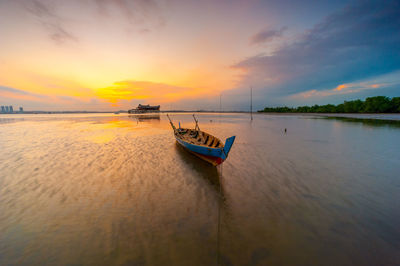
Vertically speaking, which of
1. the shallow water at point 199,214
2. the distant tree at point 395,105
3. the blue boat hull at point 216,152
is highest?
the distant tree at point 395,105

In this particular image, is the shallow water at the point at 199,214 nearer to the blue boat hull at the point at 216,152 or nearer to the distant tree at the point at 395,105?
the blue boat hull at the point at 216,152

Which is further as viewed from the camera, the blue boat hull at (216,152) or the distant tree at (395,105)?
the distant tree at (395,105)

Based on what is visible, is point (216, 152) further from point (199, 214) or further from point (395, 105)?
point (395, 105)

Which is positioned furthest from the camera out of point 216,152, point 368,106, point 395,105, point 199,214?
point 368,106

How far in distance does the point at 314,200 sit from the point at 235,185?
3.53m

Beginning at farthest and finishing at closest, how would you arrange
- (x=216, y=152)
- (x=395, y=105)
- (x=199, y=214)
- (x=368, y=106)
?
(x=368, y=106), (x=395, y=105), (x=216, y=152), (x=199, y=214)

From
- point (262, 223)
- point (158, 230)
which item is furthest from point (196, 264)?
point (262, 223)

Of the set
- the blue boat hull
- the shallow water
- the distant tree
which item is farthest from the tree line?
the blue boat hull

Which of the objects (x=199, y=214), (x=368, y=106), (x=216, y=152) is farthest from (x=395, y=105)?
(x=199, y=214)

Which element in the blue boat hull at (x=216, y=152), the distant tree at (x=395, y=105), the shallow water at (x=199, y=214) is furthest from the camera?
the distant tree at (x=395, y=105)

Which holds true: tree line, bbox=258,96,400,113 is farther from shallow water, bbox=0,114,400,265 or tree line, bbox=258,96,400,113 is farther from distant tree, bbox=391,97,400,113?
shallow water, bbox=0,114,400,265

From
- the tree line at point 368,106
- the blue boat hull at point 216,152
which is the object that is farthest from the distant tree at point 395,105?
the blue boat hull at point 216,152

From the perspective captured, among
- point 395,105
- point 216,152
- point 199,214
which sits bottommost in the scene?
point 199,214

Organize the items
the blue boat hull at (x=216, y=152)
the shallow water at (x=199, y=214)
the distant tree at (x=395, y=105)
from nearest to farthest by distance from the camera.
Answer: the shallow water at (x=199, y=214), the blue boat hull at (x=216, y=152), the distant tree at (x=395, y=105)
